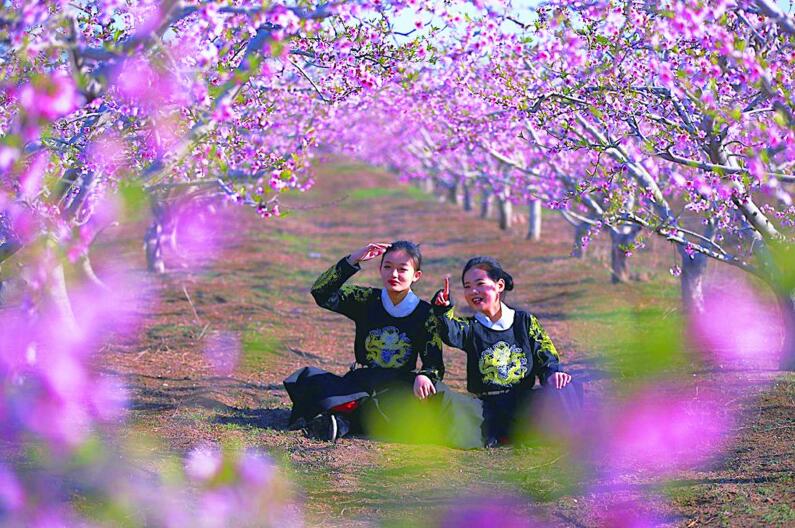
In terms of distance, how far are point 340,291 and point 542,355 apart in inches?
56.4

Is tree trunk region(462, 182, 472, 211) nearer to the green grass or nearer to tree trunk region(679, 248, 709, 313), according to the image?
the green grass

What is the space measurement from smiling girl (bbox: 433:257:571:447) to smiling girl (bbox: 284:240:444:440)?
0.21 meters

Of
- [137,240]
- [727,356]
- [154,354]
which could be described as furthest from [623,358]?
[137,240]

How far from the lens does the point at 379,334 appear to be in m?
6.71

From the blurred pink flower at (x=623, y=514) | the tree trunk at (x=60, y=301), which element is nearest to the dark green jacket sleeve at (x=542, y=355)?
the blurred pink flower at (x=623, y=514)

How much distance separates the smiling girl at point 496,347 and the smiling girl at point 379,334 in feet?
0.68

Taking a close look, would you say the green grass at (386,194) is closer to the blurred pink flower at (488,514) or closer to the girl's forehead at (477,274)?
the girl's forehead at (477,274)

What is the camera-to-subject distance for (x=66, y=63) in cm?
778

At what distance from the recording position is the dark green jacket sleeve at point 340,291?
6.62 meters

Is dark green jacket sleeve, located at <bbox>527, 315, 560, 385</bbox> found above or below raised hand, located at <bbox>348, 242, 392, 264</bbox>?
below

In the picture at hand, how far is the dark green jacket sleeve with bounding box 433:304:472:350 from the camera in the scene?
20.9 ft

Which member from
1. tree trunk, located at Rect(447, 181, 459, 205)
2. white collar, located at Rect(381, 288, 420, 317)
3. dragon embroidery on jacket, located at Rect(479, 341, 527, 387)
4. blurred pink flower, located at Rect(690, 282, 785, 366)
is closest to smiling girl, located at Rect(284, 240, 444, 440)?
white collar, located at Rect(381, 288, 420, 317)

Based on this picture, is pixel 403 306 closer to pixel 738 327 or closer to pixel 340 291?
pixel 340 291

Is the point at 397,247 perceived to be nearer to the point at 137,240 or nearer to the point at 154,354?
the point at 154,354
